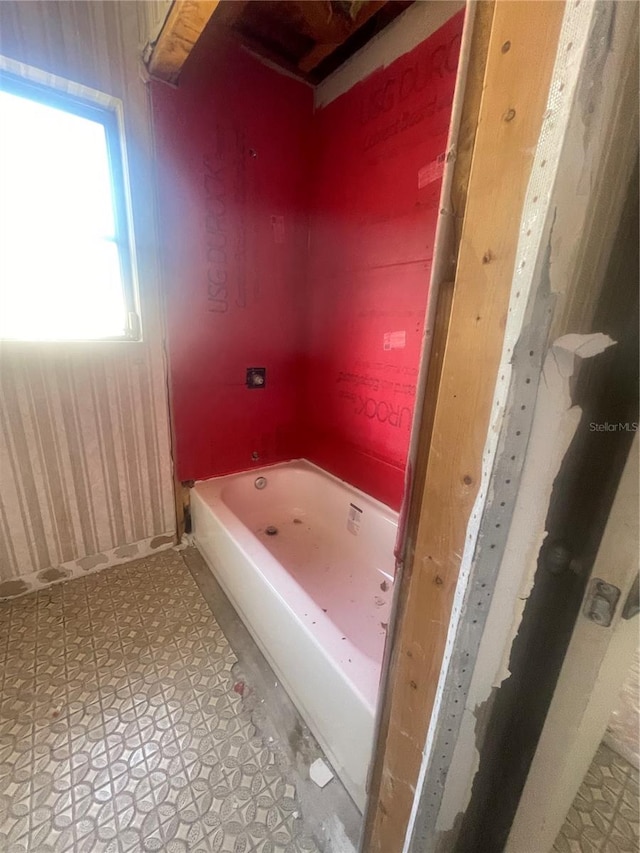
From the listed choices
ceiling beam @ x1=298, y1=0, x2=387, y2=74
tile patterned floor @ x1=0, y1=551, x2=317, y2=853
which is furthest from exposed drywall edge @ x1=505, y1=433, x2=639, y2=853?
ceiling beam @ x1=298, y1=0, x2=387, y2=74

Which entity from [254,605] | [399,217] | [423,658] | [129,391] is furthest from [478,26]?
[129,391]

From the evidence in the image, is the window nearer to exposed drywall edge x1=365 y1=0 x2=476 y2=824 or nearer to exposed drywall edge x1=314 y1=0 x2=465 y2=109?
exposed drywall edge x1=314 y1=0 x2=465 y2=109

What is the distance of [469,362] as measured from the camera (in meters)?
0.41

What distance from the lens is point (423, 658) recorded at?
1.72 feet

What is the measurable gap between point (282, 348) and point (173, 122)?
3.63ft

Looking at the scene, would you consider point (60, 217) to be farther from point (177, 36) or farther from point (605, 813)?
point (605, 813)

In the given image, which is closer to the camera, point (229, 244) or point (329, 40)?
point (329, 40)

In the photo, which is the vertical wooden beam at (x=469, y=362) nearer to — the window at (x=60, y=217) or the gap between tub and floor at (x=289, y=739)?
the gap between tub and floor at (x=289, y=739)

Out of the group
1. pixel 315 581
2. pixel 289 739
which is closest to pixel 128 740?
pixel 289 739

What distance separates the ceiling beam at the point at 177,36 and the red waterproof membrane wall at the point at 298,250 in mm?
88

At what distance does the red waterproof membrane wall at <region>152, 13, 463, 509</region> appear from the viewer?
1436 millimetres

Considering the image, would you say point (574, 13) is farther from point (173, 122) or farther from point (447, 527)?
point (173, 122)

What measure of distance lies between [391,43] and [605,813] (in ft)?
9.07

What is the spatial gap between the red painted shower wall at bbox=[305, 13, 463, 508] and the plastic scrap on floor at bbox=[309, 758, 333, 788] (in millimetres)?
980
